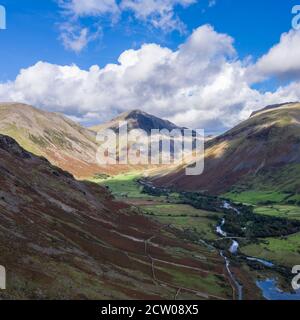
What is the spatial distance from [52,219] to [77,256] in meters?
20.0

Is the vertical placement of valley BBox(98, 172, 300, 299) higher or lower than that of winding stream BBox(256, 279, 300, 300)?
higher

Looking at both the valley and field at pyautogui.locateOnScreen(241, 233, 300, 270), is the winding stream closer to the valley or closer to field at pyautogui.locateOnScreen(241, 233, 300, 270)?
the valley

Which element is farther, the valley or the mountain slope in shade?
the valley

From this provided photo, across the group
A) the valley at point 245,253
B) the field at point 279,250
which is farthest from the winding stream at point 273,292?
the field at point 279,250

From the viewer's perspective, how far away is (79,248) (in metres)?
92.1

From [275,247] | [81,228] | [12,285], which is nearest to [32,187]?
[81,228]

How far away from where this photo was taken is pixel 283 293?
100375 mm

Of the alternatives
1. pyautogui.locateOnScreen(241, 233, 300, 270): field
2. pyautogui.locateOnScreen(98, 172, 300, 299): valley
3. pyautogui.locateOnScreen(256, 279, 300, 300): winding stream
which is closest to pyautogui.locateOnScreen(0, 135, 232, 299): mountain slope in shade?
pyautogui.locateOnScreen(98, 172, 300, 299): valley

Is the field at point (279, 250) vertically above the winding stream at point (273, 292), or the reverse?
the field at point (279, 250)

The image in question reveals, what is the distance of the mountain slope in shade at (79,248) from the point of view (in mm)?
67688

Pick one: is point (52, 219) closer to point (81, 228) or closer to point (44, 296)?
point (81, 228)

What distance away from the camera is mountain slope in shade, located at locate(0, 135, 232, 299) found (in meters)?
67.7

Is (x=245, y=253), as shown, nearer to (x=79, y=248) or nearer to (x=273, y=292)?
(x=273, y=292)

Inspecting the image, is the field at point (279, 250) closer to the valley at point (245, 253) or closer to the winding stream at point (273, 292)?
the valley at point (245, 253)
